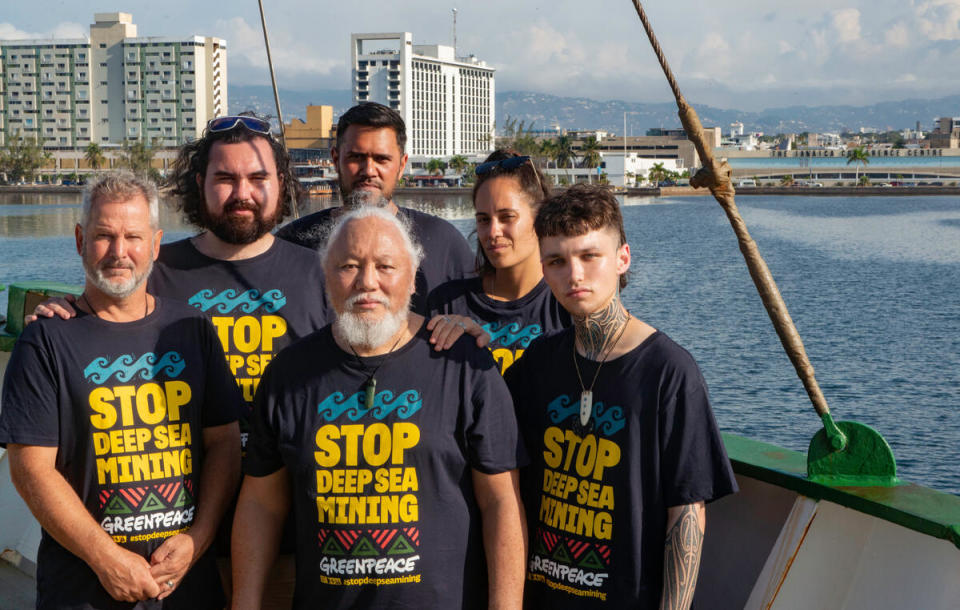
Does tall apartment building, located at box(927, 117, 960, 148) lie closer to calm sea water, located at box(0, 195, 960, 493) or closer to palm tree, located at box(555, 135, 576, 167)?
palm tree, located at box(555, 135, 576, 167)

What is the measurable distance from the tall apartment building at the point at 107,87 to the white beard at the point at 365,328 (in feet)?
492

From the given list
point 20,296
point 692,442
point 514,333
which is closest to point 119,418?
point 514,333

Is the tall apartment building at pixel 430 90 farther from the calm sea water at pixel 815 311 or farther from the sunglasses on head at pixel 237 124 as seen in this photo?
the sunglasses on head at pixel 237 124

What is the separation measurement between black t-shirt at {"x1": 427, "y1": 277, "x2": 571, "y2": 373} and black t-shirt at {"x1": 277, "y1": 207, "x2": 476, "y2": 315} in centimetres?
34

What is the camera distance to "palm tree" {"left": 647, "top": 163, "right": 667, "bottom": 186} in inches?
4892

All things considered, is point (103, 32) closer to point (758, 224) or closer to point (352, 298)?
point (758, 224)

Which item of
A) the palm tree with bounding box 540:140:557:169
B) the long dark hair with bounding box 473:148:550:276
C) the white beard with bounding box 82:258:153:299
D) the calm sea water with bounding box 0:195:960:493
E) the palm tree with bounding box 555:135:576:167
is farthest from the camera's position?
the palm tree with bounding box 555:135:576:167

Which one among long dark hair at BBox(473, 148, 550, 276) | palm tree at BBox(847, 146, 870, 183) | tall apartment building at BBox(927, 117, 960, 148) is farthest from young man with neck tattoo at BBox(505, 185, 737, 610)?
tall apartment building at BBox(927, 117, 960, 148)

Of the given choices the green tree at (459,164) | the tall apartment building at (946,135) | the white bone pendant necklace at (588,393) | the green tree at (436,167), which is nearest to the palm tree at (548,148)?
the green tree at (459,164)

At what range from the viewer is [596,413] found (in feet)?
8.32

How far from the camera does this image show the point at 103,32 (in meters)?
148

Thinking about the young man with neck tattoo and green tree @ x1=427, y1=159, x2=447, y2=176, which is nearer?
the young man with neck tattoo

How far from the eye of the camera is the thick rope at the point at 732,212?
2.91 metres

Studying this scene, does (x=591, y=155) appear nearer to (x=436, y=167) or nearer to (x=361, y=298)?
(x=436, y=167)
